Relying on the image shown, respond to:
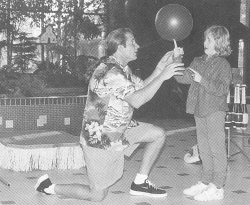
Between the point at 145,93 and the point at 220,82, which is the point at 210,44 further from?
the point at 145,93

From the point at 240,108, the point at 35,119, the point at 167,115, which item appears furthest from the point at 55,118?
the point at 167,115

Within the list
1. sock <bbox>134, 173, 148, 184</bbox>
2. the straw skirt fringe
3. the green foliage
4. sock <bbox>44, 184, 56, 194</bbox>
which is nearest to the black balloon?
sock <bbox>134, 173, 148, 184</bbox>

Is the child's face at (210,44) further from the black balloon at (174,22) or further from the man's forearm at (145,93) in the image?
the man's forearm at (145,93)

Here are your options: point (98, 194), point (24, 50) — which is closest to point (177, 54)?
point (98, 194)

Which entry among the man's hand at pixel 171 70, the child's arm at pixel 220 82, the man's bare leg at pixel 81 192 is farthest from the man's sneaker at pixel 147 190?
the man's hand at pixel 171 70

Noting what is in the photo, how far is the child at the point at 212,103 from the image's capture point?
4391 millimetres

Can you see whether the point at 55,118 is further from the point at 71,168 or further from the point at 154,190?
the point at 154,190

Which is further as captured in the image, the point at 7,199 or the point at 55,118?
the point at 55,118

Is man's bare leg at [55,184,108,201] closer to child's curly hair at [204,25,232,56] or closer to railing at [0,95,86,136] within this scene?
child's curly hair at [204,25,232,56]

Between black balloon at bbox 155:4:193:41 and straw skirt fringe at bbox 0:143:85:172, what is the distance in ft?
6.56

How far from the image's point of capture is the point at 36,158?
5.83m

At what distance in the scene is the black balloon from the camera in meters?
4.28

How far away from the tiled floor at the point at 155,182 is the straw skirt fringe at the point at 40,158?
0.07m

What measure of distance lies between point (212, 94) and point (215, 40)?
0.41m
